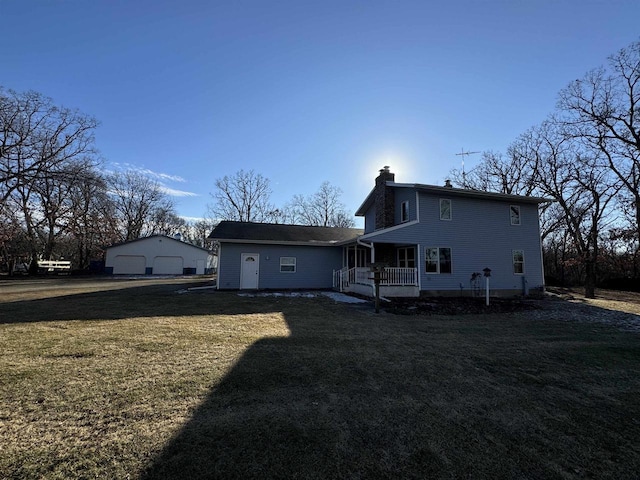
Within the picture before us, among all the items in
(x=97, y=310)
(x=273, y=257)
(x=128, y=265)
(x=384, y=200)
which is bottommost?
(x=97, y=310)

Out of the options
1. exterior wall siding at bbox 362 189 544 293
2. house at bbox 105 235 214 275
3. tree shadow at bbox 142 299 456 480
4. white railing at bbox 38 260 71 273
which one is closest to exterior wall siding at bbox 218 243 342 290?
exterior wall siding at bbox 362 189 544 293

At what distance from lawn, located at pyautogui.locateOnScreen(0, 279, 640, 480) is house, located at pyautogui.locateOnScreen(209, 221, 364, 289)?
9.27 m

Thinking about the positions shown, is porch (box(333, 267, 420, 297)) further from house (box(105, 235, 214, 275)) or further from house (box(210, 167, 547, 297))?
house (box(105, 235, 214, 275))

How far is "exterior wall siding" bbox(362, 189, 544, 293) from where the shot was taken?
13.7 meters

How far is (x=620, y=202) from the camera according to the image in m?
18.0

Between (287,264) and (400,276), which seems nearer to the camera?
(400,276)

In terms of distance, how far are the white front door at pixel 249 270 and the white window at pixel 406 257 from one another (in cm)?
758

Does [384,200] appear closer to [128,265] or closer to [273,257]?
[273,257]

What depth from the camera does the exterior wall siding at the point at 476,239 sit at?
13664 millimetres

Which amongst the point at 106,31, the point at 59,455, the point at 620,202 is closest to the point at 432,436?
the point at 59,455

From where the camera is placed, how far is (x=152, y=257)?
31453mm

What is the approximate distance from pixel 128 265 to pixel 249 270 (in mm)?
22120

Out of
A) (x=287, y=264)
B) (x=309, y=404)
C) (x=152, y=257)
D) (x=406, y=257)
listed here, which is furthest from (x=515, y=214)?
(x=152, y=257)

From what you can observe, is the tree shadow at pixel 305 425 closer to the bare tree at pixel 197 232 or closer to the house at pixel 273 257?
the house at pixel 273 257
